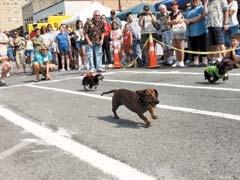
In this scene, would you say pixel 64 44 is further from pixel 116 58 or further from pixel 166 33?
pixel 166 33

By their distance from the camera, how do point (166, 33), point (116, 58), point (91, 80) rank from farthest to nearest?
point (116, 58), point (166, 33), point (91, 80)

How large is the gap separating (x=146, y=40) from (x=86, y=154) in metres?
11.6

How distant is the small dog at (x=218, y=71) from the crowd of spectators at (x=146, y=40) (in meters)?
2.32

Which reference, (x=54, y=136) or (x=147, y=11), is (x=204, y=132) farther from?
(x=147, y=11)

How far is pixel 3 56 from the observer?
1503cm

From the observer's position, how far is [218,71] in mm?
10008

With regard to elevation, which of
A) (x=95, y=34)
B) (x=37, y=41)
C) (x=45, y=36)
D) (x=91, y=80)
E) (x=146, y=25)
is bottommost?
(x=91, y=80)

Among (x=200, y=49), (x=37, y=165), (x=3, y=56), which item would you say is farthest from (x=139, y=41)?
(x=37, y=165)

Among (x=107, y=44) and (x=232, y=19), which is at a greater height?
(x=232, y=19)

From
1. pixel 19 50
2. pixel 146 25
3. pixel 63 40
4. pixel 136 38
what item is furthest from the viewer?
pixel 19 50

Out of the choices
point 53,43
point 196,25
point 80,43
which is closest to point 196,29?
point 196,25

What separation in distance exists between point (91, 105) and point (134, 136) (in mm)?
2970

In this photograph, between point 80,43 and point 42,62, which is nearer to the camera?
point 42,62

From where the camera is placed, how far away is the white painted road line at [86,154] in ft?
15.4
